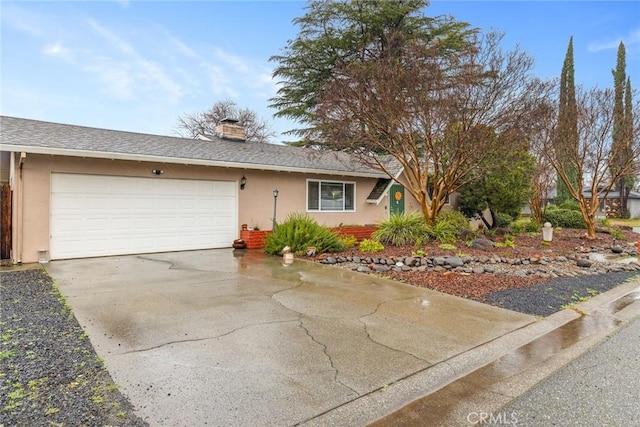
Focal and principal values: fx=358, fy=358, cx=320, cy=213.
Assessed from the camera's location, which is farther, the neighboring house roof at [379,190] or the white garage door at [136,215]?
the neighboring house roof at [379,190]

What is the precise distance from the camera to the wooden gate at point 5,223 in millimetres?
8016

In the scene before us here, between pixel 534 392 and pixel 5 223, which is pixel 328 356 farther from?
pixel 5 223

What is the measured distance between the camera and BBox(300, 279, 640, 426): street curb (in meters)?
2.37

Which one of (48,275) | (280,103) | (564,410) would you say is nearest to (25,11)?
(48,275)

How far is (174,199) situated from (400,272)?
6.49 m

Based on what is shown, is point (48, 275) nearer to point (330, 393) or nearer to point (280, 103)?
point (330, 393)

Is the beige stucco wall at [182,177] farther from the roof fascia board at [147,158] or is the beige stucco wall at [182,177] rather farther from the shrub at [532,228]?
the shrub at [532,228]

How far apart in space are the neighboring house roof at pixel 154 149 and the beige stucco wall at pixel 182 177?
1.21ft

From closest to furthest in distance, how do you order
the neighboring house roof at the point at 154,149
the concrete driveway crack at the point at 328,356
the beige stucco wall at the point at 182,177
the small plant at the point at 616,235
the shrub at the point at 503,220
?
the concrete driveway crack at the point at 328,356
the beige stucco wall at the point at 182,177
the neighboring house roof at the point at 154,149
the small plant at the point at 616,235
the shrub at the point at 503,220

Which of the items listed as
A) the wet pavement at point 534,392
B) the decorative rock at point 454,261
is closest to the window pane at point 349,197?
the decorative rock at point 454,261

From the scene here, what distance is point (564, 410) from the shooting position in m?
2.52

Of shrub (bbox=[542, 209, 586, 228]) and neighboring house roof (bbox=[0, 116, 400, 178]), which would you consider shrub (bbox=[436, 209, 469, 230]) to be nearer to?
neighboring house roof (bbox=[0, 116, 400, 178])

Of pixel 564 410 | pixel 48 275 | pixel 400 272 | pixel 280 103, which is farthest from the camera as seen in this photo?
pixel 280 103

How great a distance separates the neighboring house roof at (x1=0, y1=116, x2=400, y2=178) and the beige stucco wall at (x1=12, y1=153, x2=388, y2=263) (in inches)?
14.5
